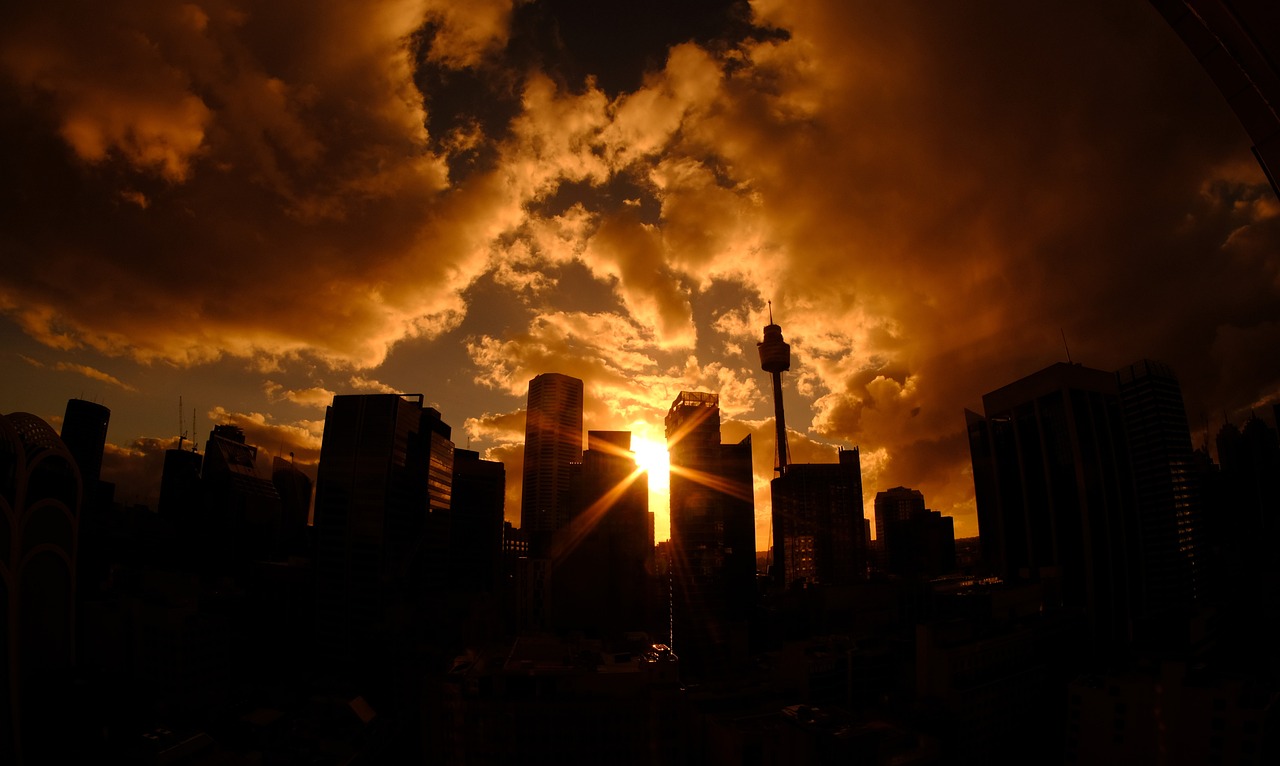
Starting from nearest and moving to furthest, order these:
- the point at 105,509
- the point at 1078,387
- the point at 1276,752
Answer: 1. the point at 1276,752
2. the point at 1078,387
3. the point at 105,509

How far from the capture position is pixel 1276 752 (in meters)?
40.8

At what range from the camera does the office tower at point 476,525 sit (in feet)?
511

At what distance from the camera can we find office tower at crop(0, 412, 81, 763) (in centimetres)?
4422

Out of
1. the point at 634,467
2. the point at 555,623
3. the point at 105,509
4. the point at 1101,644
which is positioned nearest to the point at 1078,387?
the point at 1101,644

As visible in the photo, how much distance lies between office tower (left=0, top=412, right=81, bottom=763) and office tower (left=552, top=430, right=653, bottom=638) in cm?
8729

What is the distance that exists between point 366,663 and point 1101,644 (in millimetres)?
140883

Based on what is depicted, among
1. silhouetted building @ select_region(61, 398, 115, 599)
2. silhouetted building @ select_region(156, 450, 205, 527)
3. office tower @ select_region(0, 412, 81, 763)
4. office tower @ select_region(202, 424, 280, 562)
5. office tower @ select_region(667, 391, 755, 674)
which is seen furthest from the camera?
silhouetted building @ select_region(156, 450, 205, 527)

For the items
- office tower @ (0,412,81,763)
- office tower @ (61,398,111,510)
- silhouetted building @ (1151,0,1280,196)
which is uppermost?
office tower @ (61,398,111,510)

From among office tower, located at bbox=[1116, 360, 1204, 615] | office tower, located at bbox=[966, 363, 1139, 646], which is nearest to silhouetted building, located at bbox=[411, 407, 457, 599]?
office tower, located at bbox=[966, 363, 1139, 646]

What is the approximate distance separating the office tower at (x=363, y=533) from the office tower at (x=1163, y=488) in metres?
159

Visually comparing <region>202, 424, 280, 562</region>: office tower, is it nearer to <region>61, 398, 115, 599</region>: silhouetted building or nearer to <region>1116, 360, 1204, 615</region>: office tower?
<region>61, 398, 115, 599</region>: silhouetted building

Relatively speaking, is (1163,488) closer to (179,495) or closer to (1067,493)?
(1067,493)

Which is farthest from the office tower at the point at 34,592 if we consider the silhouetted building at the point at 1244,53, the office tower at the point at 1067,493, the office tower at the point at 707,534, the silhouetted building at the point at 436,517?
the office tower at the point at 1067,493

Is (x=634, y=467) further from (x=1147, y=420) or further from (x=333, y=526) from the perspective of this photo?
(x=1147, y=420)
